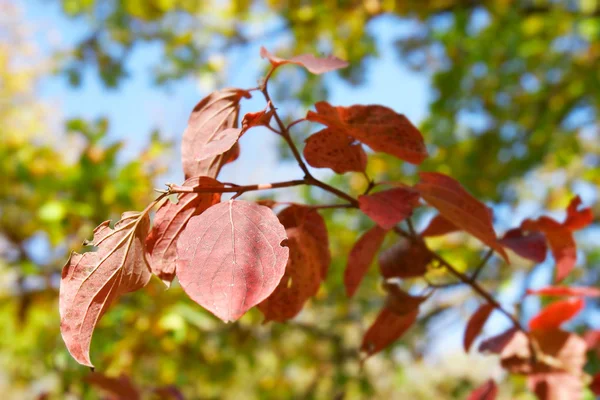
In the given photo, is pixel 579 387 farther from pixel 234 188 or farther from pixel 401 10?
pixel 401 10

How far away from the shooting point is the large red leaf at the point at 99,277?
410mm

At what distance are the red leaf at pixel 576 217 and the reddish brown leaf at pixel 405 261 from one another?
7.9 inches

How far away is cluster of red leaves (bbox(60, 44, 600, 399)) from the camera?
1.30ft

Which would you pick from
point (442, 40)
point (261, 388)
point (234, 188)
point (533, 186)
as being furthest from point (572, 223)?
point (533, 186)

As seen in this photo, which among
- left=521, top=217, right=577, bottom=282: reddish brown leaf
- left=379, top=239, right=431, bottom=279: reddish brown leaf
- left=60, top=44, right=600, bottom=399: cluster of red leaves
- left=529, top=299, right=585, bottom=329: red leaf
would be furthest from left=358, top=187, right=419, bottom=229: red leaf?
left=529, top=299, right=585, bottom=329: red leaf

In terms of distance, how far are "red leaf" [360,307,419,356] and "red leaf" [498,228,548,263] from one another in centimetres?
15

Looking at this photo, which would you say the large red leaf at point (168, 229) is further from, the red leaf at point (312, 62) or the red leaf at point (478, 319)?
the red leaf at point (478, 319)

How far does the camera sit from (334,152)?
535 mm

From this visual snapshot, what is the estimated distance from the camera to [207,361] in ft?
6.15

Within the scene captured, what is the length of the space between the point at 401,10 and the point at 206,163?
1.99m

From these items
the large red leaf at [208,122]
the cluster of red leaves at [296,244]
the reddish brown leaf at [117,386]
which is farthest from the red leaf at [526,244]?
the reddish brown leaf at [117,386]

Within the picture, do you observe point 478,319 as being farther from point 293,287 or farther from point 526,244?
point 293,287

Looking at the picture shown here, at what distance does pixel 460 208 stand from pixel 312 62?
Result: 8.4 inches

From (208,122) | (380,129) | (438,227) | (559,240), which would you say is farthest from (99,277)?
(559,240)
